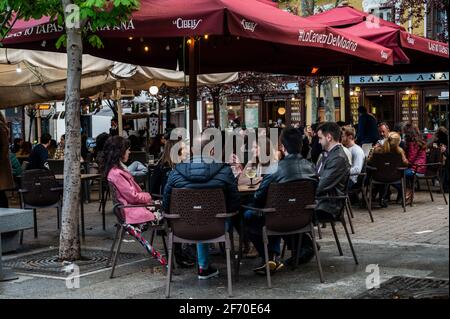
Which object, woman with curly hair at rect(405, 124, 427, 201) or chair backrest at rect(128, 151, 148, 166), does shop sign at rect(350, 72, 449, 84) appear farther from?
chair backrest at rect(128, 151, 148, 166)

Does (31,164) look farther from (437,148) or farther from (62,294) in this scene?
(437,148)

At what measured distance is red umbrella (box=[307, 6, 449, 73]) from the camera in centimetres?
1158

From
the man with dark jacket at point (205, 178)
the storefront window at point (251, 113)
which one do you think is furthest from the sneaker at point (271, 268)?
the storefront window at point (251, 113)

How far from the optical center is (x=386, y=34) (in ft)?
38.1

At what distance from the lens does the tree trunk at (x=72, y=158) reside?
7758 millimetres

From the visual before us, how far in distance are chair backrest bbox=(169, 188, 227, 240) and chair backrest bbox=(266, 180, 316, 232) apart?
51 centimetres

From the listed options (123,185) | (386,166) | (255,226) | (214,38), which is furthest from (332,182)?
(386,166)

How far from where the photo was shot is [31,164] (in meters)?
11.9

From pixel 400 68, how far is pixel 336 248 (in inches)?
351

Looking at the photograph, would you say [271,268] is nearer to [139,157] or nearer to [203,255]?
[203,255]

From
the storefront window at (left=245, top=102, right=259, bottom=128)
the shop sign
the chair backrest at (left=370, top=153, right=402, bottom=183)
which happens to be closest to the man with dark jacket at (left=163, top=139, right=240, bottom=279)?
the chair backrest at (left=370, top=153, right=402, bottom=183)

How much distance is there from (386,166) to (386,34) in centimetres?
228

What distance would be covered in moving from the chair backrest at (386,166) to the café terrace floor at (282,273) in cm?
194

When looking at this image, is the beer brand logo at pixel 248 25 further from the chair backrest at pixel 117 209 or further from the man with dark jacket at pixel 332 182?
the chair backrest at pixel 117 209
